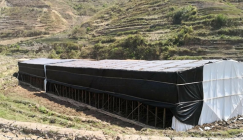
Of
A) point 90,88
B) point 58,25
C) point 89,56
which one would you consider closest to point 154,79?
point 90,88

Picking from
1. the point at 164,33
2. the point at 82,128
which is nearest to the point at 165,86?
the point at 82,128

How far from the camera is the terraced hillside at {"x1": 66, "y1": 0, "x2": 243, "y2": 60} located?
116 feet

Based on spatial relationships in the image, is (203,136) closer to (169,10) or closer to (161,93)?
(161,93)

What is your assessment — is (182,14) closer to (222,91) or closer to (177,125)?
(222,91)

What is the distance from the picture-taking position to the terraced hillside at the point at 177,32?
35.3 meters

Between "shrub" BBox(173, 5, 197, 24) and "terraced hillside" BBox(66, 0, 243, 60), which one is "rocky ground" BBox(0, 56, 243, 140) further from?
"shrub" BBox(173, 5, 197, 24)

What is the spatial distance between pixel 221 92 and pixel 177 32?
101 feet

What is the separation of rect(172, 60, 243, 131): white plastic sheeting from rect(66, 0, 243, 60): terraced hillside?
748 inches

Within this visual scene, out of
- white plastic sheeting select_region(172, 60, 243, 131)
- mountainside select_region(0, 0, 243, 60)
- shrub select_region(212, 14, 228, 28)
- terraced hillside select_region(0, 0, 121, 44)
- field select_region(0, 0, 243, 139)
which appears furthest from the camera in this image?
terraced hillside select_region(0, 0, 121, 44)

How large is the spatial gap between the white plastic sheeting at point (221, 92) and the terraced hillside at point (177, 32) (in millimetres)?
19007

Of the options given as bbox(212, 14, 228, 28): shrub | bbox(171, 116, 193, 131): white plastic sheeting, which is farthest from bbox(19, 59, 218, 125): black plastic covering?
bbox(212, 14, 228, 28): shrub

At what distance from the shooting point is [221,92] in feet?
45.0

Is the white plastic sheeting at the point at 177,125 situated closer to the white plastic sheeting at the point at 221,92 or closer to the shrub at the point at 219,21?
the white plastic sheeting at the point at 221,92

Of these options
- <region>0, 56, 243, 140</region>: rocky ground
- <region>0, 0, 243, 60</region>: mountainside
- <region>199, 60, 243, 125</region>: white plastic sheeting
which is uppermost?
<region>0, 0, 243, 60</region>: mountainside
